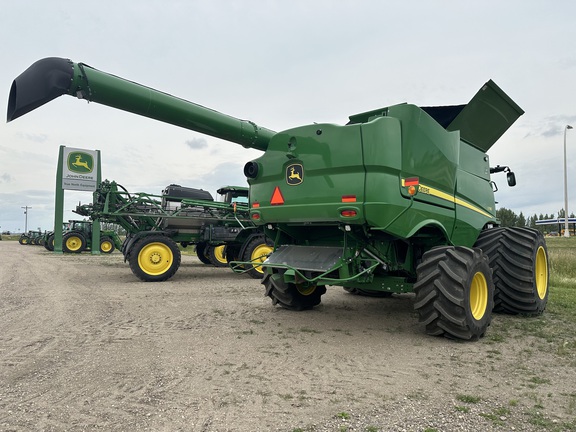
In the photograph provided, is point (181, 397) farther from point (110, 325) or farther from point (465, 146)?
point (465, 146)

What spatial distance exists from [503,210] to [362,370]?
94.8 metres

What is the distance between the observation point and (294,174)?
16.7ft

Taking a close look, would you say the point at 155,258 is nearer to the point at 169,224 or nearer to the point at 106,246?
the point at 169,224

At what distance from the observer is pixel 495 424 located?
104 inches

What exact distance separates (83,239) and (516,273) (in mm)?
23154

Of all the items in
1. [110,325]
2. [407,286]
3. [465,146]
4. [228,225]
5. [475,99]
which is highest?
[475,99]

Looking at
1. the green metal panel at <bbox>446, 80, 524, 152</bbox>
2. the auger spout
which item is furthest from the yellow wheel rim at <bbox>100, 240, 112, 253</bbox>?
the green metal panel at <bbox>446, 80, 524, 152</bbox>

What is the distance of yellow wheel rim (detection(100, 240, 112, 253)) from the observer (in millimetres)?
23703

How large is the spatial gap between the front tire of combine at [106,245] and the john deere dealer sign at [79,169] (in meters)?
3.03

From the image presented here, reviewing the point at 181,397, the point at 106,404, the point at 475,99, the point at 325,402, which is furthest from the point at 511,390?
the point at 475,99

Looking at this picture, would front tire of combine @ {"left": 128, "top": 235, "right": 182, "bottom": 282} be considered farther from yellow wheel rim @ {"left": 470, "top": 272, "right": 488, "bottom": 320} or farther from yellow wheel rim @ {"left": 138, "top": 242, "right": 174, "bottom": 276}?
yellow wheel rim @ {"left": 470, "top": 272, "right": 488, "bottom": 320}

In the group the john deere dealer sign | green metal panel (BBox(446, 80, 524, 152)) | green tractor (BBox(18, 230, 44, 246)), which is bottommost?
green tractor (BBox(18, 230, 44, 246))

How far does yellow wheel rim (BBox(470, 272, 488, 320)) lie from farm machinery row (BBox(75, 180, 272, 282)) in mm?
6026

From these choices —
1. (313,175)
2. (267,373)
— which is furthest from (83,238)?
(267,373)
